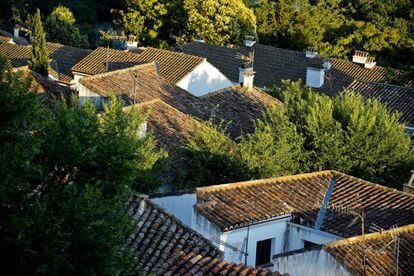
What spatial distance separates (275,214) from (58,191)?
9.95m

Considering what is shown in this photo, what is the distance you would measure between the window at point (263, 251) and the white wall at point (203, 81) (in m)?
15.6

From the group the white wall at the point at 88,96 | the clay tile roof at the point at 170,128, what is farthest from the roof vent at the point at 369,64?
the white wall at the point at 88,96

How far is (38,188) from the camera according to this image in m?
12.1

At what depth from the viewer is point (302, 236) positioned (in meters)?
21.0

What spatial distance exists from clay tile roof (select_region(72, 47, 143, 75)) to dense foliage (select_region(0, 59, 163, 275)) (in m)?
24.6

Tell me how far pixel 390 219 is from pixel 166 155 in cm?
638

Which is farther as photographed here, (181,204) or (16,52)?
Answer: (16,52)

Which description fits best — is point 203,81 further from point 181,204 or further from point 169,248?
point 169,248

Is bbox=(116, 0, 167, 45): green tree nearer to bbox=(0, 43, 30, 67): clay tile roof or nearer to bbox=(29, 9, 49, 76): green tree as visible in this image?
bbox=(0, 43, 30, 67): clay tile roof

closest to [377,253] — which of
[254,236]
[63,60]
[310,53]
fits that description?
[254,236]

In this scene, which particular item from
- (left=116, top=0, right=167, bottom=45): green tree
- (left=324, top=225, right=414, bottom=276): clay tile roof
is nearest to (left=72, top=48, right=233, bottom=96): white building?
(left=324, top=225, right=414, bottom=276): clay tile roof

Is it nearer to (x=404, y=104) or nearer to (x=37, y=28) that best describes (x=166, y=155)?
(x=404, y=104)

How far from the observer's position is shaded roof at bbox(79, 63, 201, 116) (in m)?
29.8

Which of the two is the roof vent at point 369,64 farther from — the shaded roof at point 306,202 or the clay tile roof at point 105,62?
the shaded roof at point 306,202
